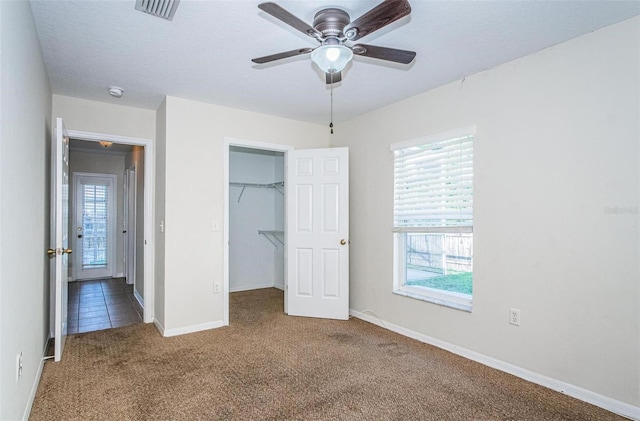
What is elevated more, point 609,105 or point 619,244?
point 609,105

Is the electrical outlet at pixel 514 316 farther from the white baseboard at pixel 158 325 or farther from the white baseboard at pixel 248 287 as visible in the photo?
the white baseboard at pixel 248 287

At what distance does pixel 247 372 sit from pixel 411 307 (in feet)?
5.55

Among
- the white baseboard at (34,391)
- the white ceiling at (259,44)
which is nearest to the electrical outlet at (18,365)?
the white baseboard at (34,391)

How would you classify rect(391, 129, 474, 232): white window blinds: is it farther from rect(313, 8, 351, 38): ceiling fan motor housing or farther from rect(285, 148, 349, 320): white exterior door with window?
rect(313, 8, 351, 38): ceiling fan motor housing

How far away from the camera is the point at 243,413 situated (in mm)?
2102

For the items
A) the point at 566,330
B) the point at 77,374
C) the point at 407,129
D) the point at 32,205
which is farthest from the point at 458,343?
the point at 32,205

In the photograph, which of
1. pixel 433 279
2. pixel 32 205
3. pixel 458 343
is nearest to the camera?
pixel 32 205

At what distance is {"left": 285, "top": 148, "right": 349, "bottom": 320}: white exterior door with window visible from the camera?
13.4 ft

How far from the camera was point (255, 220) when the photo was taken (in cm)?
595

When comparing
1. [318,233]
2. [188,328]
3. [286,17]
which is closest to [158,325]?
[188,328]

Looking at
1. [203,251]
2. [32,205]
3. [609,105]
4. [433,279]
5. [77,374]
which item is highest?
[609,105]

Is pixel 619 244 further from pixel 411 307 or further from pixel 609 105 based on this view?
pixel 411 307

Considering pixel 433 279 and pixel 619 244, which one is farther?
pixel 433 279

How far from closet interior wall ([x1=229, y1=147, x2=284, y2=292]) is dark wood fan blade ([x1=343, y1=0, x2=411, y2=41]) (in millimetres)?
3907
